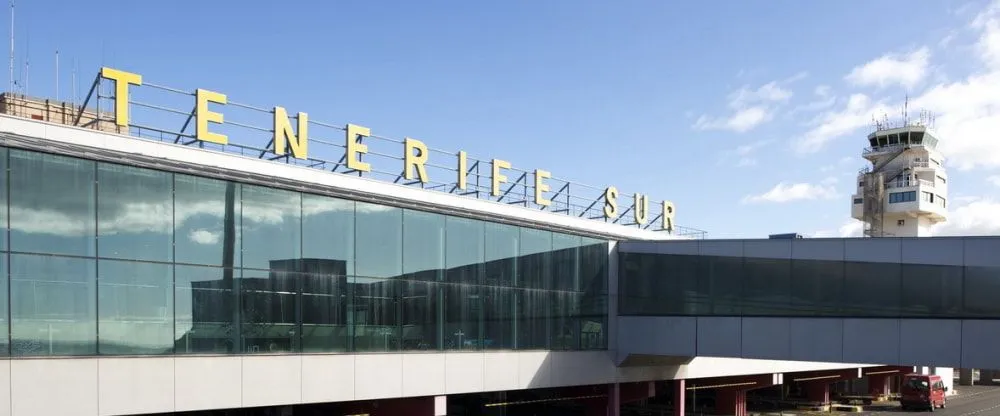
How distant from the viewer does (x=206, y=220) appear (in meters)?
28.3

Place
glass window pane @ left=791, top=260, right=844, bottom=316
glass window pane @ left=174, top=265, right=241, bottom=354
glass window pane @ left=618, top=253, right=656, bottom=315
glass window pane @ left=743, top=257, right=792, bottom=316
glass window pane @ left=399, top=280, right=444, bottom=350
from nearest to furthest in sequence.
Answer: glass window pane @ left=174, top=265, right=241, bottom=354 → glass window pane @ left=399, top=280, right=444, bottom=350 → glass window pane @ left=791, top=260, right=844, bottom=316 → glass window pane @ left=743, top=257, right=792, bottom=316 → glass window pane @ left=618, top=253, right=656, bottom=315

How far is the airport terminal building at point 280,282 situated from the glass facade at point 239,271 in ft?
0.19

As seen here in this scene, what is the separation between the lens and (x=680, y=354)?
42.4 m

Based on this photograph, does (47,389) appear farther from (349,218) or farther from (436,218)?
(436,218)

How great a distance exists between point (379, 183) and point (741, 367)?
2918 centimetres

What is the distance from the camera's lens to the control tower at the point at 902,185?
90.3 metres

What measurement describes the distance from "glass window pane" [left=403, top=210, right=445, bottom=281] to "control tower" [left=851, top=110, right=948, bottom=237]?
67.9 metres

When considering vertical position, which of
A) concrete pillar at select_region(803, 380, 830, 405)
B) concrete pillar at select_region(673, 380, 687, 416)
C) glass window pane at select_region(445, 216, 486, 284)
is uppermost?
glass window pane at select_region(445, 216, 486, 284)

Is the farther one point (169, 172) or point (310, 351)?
point (310, 351)

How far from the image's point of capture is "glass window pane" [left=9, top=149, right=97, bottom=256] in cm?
2381

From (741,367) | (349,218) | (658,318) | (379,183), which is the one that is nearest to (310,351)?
(349,218)

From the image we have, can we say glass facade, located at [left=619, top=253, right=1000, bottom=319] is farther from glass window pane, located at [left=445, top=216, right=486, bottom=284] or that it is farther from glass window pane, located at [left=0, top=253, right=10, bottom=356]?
glass window pane, located at [left=0, top=253, right=10, bottom=356]

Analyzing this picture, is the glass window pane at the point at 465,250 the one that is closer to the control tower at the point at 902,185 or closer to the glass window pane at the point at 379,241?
the glass window pane at the point at 379,241

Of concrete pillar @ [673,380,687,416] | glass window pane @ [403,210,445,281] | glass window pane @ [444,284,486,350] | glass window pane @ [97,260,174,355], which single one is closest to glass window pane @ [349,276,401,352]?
glass window pane @ [403,210,445,281]
